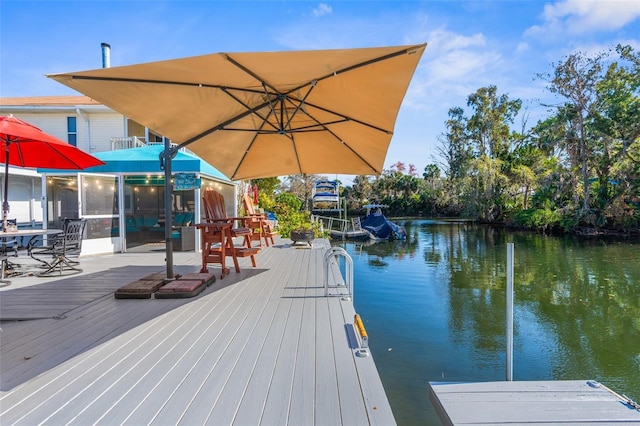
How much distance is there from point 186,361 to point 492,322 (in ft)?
17.0

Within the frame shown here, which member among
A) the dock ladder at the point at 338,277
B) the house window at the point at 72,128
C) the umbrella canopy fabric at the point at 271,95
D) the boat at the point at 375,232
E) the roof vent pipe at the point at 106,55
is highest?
the roof vent pipe at the point at 106,55

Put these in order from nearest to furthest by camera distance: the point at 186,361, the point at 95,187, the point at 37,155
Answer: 1. the point at 186,361
2. the point at 37,155
3. the point at 95,187

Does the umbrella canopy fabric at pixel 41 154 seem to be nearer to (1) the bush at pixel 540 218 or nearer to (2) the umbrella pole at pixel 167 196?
(2) the umbrella pole at pixel 167 196

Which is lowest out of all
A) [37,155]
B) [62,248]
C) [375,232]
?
[375,232]

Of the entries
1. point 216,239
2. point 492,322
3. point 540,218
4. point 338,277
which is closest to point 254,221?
point 216,239

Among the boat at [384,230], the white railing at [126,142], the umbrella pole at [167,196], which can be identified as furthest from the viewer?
the boat at [384,230]

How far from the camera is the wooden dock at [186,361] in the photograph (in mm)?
1580

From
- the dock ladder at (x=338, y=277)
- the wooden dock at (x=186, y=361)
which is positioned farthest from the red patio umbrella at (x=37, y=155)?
the dock ladder at (x=338, y=277)

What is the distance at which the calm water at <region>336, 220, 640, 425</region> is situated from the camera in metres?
3.82

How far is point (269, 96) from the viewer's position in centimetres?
343

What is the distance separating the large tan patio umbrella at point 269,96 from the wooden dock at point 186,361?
1232mm

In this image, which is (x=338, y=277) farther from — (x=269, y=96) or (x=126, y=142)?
(x=126, y=142)

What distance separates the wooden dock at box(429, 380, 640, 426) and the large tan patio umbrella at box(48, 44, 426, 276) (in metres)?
2.34

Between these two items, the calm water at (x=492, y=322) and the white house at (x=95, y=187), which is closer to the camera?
the calm water at (x=492, y=322)
